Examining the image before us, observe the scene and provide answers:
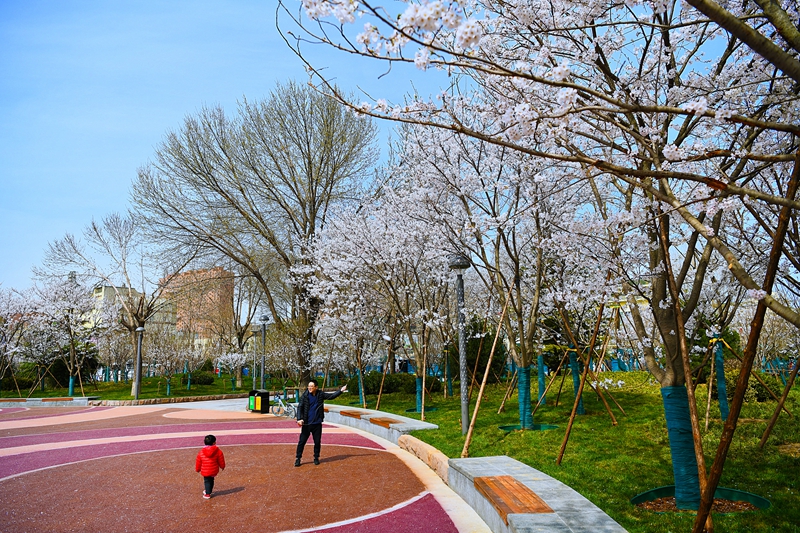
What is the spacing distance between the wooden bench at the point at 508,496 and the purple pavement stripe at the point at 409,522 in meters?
0.56

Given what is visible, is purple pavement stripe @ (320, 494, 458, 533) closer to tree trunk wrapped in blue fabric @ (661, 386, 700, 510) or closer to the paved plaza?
the paved plaza

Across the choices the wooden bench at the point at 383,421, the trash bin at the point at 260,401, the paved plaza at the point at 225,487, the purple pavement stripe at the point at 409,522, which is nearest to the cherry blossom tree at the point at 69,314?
the trash bin at the point at 260,401

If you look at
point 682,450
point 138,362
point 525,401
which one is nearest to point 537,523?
point 682,450

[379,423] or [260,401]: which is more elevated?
[379,423]

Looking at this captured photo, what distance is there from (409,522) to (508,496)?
1.33m

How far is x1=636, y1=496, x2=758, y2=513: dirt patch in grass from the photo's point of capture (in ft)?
18.4

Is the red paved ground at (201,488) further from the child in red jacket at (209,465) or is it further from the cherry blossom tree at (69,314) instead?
the cherry blossom tree at (69,314)

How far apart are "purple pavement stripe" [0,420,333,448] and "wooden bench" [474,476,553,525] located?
1069 cm

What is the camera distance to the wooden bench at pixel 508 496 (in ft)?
15.9

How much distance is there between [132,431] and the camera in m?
15.1

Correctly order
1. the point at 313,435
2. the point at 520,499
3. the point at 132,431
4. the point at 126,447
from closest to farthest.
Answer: the point at 520,499, the point at 313,435, the point at 126,447, the point at 132,431

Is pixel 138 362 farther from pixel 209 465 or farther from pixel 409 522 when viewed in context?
pixel 409 522

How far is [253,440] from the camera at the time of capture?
12.9 m

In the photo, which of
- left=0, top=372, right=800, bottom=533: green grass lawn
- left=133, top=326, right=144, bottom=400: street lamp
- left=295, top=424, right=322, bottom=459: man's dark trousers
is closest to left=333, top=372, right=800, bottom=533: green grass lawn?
left=0, top=372, right=800, bottom=533: green grass lawn
